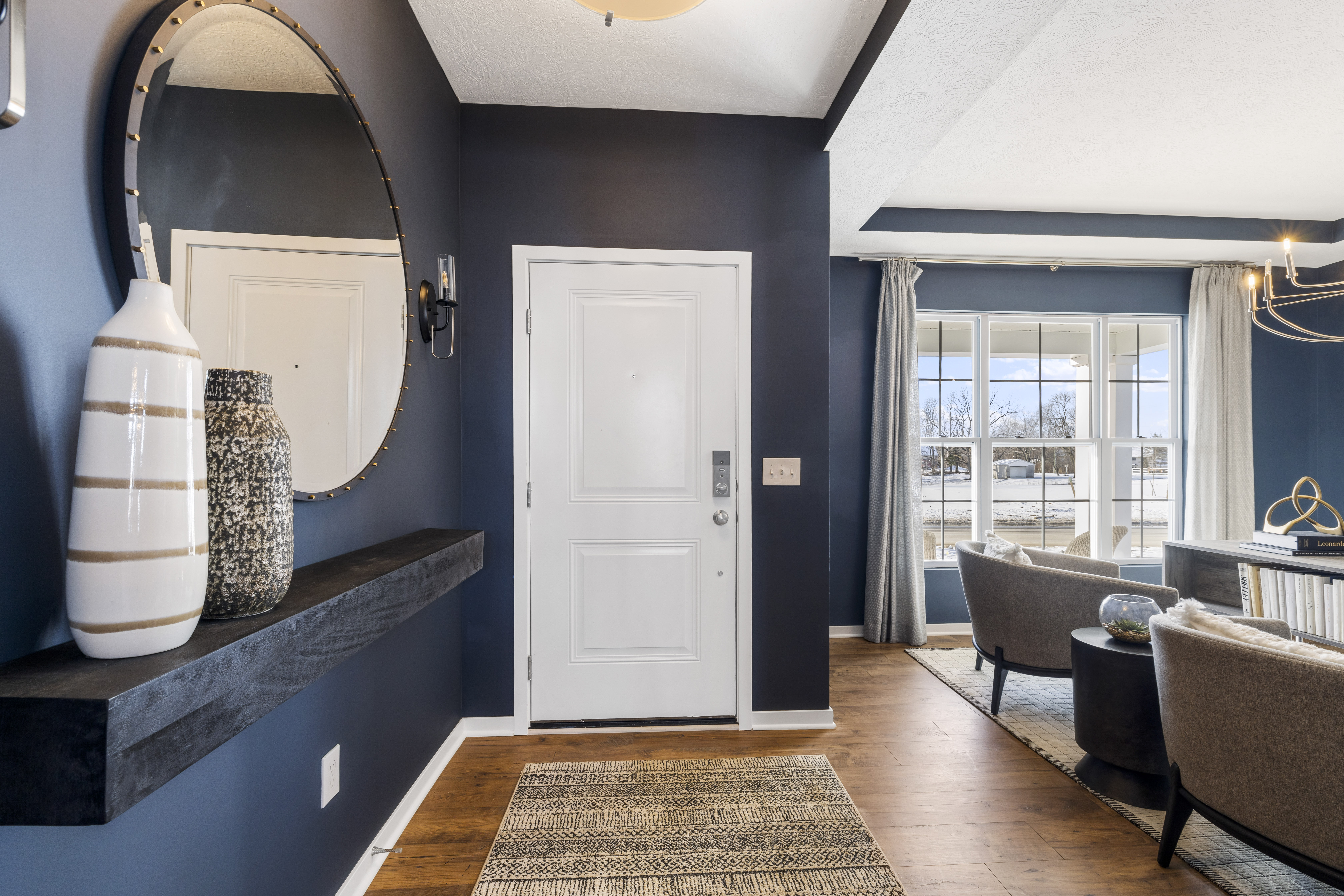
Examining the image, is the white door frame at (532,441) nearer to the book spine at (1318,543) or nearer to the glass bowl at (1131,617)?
the glass bowl at (1131,617)

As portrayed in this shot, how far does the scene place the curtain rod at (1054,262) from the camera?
13.4ft

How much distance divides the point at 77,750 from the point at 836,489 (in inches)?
153

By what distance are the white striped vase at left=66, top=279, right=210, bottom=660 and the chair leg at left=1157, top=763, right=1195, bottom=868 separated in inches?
92.5

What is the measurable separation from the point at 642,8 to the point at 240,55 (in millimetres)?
828

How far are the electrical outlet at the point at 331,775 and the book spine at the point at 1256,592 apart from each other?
4116 mm

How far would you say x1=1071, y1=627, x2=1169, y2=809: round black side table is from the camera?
2.04m

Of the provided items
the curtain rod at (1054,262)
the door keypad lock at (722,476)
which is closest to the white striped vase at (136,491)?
the door keypad lock at (722,476)

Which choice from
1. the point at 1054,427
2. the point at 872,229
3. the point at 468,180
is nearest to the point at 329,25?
the point at 468,180

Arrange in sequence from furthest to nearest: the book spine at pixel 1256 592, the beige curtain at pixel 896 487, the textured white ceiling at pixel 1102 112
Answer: the beige curtain at pixel 896 487, the book spine at pixel 1256 592, the textured white ceiling at pixel 1102 112

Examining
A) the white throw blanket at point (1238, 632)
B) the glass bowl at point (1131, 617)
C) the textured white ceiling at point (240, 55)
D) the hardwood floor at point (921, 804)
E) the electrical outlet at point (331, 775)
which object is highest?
the textured white ceiling at point (240, 55)

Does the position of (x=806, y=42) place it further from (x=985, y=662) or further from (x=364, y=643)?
(x=985, y=662)

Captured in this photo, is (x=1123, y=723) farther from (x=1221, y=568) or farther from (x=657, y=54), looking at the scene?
(x=657, y=54)

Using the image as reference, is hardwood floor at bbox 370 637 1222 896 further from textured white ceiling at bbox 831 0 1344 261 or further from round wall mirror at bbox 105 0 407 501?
textured white ceiling at bbox 831 0 1344 261

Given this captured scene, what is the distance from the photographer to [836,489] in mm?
4117
